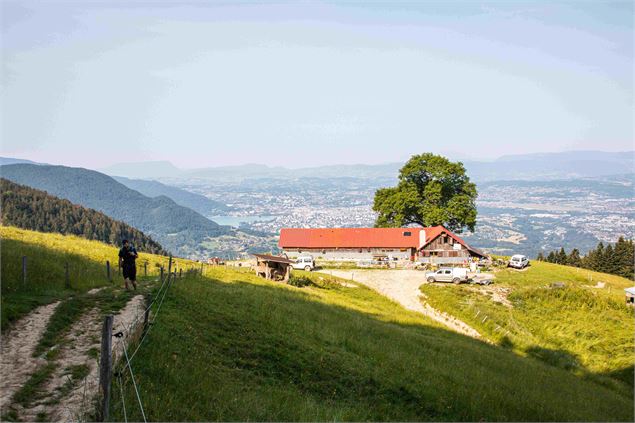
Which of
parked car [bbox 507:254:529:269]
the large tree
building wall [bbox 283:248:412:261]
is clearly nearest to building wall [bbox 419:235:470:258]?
building wall [bbox 283:248:412:261]

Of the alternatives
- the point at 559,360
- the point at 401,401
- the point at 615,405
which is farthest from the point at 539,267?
the point at 401,401

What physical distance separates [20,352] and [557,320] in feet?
140

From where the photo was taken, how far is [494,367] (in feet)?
87.0

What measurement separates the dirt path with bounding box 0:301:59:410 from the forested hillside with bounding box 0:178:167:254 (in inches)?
4339

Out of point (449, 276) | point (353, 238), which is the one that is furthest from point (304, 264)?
point (449, 276)

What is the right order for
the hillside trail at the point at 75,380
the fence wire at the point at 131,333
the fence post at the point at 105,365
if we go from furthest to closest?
the fence wire at the point at 131,333, the hillside trail at the point at 75,380, the fence post at the point at 105,365

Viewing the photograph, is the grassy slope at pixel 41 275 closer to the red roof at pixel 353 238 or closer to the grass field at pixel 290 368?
the grass field at pixel 290 368

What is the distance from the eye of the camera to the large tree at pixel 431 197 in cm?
7762

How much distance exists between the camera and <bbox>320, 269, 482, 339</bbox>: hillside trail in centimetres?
4231

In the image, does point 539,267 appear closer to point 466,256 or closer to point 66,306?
point 466,256

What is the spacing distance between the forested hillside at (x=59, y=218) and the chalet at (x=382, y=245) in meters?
58.9

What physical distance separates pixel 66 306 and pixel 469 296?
4032 centimetres

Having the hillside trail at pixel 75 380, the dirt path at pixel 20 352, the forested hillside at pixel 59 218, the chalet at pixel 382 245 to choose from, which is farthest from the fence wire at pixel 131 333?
the forested hillside at pixel 59 218

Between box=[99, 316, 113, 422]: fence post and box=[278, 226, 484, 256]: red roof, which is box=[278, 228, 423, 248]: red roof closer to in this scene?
box=[278, 226, 484, 256]: red roof
